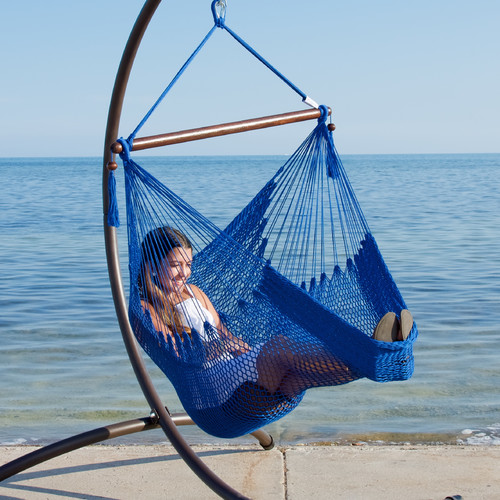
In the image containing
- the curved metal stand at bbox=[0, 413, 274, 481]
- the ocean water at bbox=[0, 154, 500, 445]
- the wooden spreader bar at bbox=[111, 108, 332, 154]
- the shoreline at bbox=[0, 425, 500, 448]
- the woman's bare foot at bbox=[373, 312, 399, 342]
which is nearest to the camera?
the woman's bare foot at bbox=[373, 312, 399, 342]

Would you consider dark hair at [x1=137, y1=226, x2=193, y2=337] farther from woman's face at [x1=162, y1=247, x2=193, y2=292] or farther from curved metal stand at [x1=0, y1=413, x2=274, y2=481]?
curved metal stand at [x1=0, y1=413, x2=274, y2=481]

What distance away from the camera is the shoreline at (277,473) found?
2.09 meters

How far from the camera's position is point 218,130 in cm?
217

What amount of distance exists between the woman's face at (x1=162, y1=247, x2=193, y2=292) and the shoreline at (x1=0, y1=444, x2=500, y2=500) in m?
0.54

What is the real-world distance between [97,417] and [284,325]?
5.20 ft

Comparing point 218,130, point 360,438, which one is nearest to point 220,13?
point 218,130

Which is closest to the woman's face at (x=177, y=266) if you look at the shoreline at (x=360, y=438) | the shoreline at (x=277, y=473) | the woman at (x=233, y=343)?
the woman at (x=233, y=343)

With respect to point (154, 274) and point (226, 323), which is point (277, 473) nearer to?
point (226, 323)

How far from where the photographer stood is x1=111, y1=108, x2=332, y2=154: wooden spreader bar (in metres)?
2.01

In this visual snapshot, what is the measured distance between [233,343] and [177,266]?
309 millimetres

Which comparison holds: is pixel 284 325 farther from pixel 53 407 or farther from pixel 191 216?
pixel 53 407

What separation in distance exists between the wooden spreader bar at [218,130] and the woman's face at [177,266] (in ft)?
1.05

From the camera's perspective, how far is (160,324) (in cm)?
207

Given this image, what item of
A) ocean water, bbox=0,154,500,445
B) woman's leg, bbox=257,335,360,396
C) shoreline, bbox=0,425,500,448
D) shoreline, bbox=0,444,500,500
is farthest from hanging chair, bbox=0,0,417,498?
ocean water, bbox=0,154,500,445
